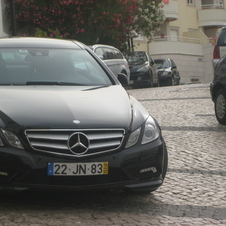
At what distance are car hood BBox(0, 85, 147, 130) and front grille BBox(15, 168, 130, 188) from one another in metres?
0.38

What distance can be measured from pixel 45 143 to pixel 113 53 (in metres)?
16.9

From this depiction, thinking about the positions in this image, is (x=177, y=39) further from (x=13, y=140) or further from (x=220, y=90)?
(x=13, y=140)

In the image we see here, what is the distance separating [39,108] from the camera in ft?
20.0

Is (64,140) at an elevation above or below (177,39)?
above

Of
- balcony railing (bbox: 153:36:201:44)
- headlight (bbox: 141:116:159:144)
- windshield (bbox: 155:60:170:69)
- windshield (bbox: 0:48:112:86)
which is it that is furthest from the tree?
headlight (bbox: 141:116:159:144)

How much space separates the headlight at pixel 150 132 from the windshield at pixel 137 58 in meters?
22.8

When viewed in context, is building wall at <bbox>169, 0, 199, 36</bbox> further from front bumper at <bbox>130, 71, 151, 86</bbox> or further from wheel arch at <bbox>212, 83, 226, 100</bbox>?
wheel arch at <bbox>212, 83, 226, 100</bbox>

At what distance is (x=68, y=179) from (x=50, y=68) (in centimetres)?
193

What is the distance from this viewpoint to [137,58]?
1163 inches

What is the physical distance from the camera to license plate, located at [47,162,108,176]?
5.75 meters

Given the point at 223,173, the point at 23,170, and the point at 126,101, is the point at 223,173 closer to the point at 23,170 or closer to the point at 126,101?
the point at 126,101

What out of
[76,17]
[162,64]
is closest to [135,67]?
[76,17]

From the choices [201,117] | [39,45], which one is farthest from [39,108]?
[201,117]

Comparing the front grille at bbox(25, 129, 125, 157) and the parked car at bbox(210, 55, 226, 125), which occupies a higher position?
the front grille at bbox(25, 129, 125, 157)
